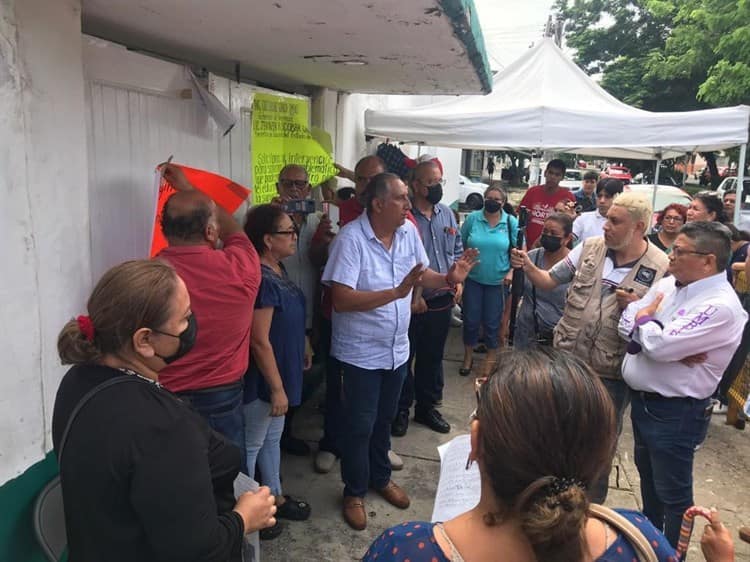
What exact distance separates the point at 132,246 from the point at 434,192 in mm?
2136

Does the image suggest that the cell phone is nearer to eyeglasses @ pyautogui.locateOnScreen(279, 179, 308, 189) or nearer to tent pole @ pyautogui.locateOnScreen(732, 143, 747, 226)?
eyeglasses @ pyautogui.locateOnScreen(279, 179, 308, 189)

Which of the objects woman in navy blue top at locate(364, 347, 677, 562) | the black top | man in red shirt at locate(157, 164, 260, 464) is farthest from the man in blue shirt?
woman in navy blue top at locate(364, 347, 677, 562)

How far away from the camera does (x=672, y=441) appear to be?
2477 millimetres

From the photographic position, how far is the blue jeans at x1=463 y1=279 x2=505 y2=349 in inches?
205

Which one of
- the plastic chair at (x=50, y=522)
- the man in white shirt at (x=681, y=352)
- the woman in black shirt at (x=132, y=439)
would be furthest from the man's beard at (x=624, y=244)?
the plastic chair at (x=50, y=522)

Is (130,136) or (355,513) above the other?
(130,136)

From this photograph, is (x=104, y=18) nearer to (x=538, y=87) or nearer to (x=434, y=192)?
(x=434, y=192)

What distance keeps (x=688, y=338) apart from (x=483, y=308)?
2.97 meters

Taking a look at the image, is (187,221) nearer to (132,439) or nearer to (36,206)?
(36,206)

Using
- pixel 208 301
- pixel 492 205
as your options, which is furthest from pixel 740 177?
pixel 208 301

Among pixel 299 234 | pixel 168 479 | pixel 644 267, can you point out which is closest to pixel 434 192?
pixel 299 234

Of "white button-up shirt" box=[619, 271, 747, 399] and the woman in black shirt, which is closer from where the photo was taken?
the woman in black shirt

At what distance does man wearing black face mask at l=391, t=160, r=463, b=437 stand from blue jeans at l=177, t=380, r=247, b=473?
1.76m

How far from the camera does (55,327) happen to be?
2010mm
